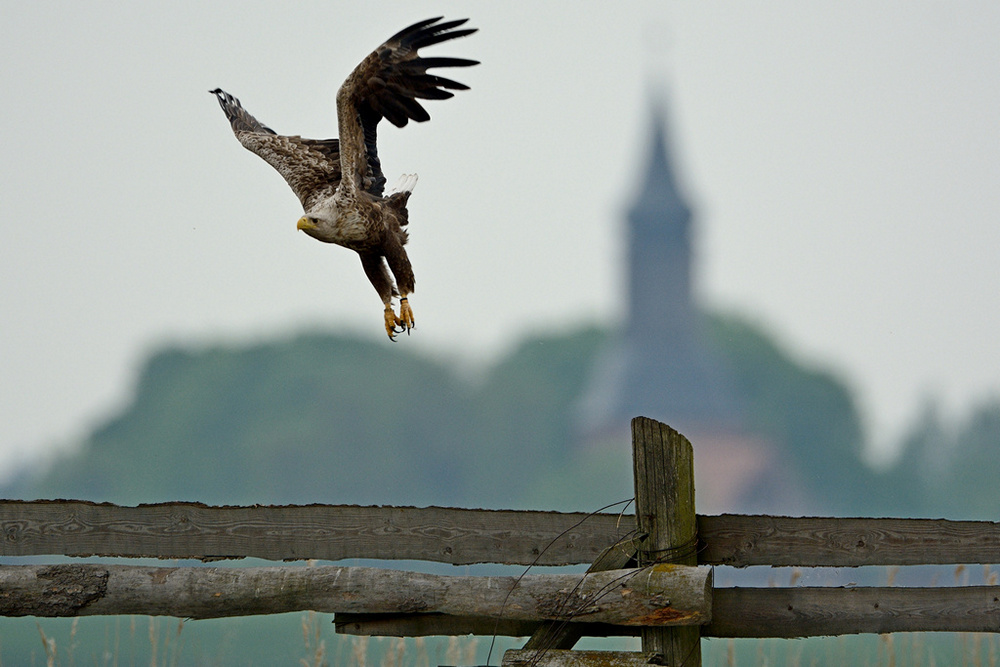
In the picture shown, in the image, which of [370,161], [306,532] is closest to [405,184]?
[370,161]

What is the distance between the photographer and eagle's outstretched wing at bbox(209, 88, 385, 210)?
268 inches

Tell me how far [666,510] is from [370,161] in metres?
3.90

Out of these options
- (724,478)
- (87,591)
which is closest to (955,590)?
(87,591)

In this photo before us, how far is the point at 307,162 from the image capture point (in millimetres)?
7109

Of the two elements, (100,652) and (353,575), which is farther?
(100,652)

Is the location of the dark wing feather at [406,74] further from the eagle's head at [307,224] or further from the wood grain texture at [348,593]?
the wood grain texture at [348,593]

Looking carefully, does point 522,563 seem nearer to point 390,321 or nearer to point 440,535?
point 440,535

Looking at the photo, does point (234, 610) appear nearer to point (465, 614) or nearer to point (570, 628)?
point (465, 614)

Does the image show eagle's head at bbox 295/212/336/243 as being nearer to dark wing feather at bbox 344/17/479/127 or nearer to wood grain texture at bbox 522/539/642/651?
dark wing feather at bbox 344/17/479/127

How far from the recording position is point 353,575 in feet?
12.3

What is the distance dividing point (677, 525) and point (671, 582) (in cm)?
21

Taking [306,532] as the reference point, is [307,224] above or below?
above

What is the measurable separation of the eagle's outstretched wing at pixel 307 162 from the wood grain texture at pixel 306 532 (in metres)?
3.13

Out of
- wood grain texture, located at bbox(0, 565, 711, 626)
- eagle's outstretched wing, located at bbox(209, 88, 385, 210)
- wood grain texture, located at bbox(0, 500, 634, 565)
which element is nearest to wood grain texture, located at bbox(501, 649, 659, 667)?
wood grain texture, located at bbox(0, 565, 711, 626)
